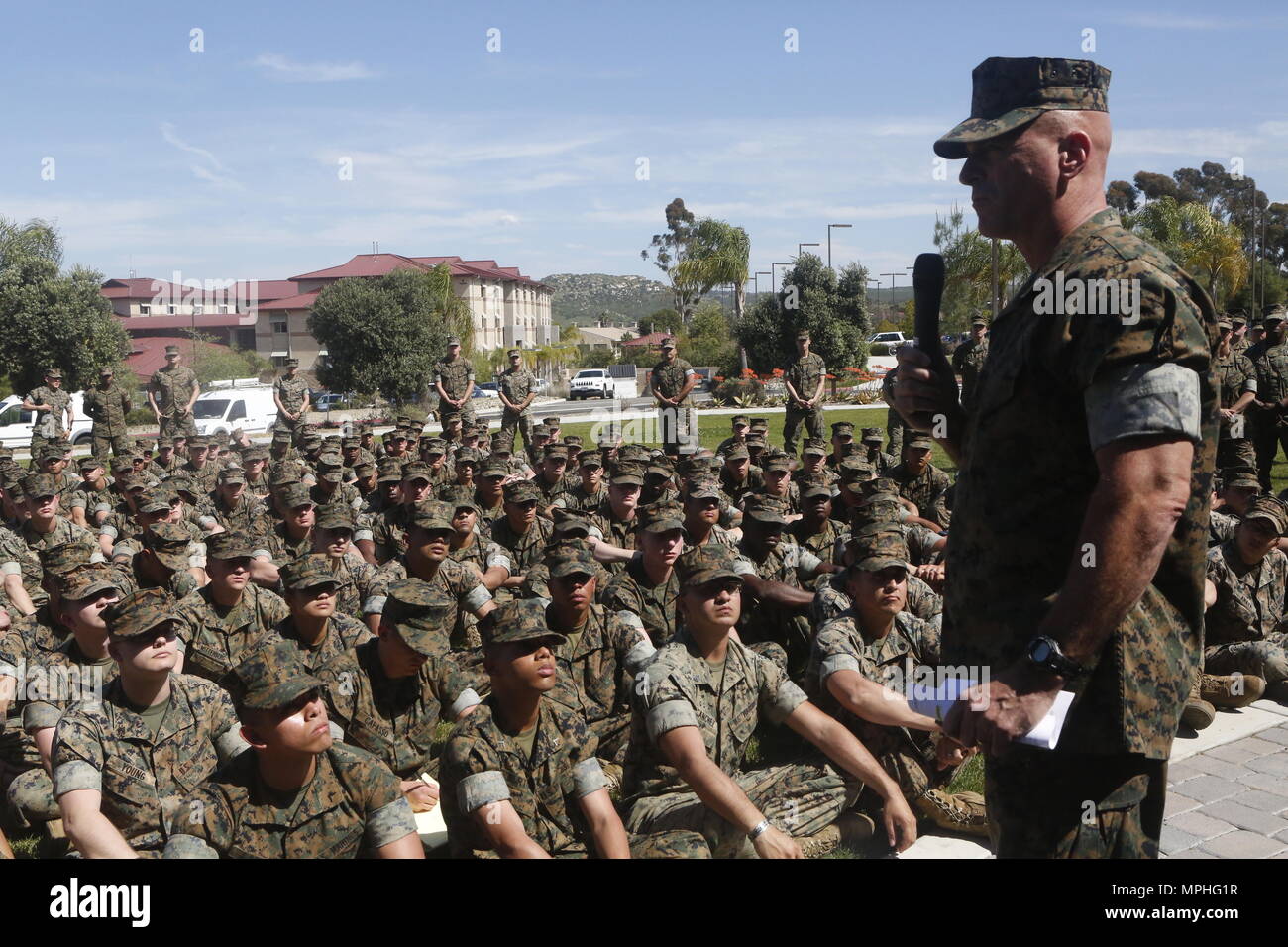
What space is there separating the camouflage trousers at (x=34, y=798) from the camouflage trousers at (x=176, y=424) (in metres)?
11.9

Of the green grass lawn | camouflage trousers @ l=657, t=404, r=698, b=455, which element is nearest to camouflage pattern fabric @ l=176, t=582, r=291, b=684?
camouflage trousers @ l=657, t=404, r=698, b=455

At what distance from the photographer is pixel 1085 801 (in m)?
1.90

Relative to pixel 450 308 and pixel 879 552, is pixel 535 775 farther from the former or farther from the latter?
pixel 450 308

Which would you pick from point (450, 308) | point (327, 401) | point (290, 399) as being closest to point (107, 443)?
point (290, 399)

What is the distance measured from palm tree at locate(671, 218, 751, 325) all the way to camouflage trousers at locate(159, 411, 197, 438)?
30.2 m

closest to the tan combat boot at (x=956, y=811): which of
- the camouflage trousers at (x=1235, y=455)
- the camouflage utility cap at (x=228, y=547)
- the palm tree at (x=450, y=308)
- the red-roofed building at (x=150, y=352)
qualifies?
the camouflage utility cap at (x=228, y=547)

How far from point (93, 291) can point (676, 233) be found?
43.0 metres

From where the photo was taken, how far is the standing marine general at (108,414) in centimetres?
1570

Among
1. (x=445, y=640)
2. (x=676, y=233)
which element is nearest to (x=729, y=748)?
(x=445, y=640)

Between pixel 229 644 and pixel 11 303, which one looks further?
pixel 11 303

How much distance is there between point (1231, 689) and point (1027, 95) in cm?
500

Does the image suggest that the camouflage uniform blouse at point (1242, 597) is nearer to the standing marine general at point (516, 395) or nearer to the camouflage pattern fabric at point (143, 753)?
the camouflage pattern fabric at point (143, 753)
